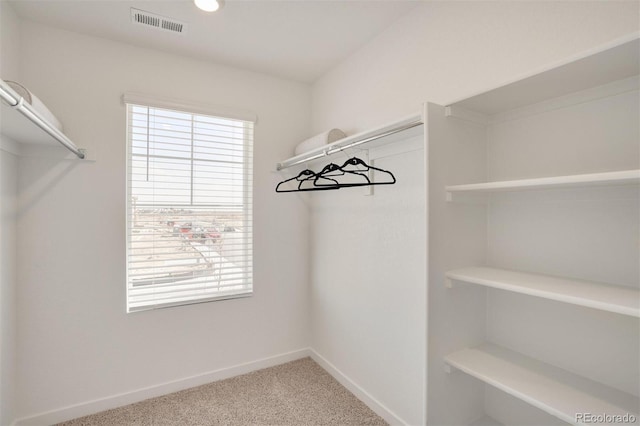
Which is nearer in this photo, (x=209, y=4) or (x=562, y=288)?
(x=562, y=288)

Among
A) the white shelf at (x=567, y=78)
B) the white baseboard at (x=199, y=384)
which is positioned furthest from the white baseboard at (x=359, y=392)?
the white shelf at (x=567, y=78)

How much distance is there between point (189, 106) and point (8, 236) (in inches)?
54.3

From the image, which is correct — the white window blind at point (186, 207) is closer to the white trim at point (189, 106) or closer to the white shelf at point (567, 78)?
the white trim at point (189, 106)

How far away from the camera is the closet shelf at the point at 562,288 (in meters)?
0.87

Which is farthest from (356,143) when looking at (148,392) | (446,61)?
(148,392)

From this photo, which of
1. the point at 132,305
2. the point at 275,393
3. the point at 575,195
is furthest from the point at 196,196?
the point at 575,195

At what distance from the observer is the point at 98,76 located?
83.2 inches

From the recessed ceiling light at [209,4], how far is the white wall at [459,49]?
3.36 feet

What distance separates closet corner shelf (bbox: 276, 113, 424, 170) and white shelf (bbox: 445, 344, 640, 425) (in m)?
1.07

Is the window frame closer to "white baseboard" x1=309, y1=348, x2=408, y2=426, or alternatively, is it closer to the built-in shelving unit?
"white baseboard" x1=309, y1=348, x2=408, y2=426

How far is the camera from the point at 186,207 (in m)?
2.39

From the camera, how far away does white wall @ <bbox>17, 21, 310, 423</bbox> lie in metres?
1.94

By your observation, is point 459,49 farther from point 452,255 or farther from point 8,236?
point 8,236

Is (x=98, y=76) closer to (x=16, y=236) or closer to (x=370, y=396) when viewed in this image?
(x=16, y=236)
